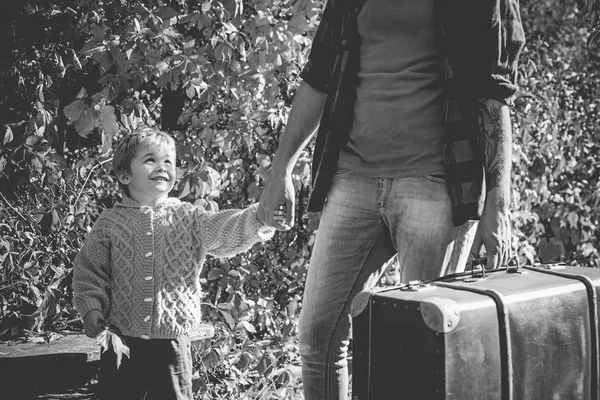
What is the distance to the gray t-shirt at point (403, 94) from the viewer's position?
2.32 metres

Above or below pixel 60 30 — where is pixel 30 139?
below

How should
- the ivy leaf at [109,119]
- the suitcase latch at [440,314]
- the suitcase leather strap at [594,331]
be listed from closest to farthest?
the suitcase latch at [440,314] → the suitcase leather strap at [594,331] → the ivy leaf at [109,119]

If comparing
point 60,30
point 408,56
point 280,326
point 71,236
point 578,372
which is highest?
point 60,30

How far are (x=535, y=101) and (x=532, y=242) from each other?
0.94 metres

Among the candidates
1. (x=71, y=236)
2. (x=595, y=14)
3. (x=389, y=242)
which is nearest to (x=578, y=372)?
(x=389, y=242)

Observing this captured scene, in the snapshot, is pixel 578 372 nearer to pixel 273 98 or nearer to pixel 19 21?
pixel 273 98

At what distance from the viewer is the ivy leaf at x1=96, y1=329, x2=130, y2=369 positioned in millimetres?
2469

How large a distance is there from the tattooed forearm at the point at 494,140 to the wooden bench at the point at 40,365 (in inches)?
55.9

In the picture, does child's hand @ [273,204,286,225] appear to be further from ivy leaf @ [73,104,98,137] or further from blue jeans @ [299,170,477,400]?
ivy leaf @ [73,104,98,137]

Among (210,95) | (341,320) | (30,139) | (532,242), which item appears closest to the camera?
(341,320)

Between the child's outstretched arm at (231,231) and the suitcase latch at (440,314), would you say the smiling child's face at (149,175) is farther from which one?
the suitcase latch at (440,314)

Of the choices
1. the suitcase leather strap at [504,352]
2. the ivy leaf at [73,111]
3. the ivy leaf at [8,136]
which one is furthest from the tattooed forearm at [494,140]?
the ivy leaf at [8,136]

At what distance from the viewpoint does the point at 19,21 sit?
3.24m

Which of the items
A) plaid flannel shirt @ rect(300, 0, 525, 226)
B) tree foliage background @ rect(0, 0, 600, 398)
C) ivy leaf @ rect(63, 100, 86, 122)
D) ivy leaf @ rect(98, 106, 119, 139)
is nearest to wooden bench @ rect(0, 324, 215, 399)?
tree foliage background @ rect(0, 0, 600, 398)
